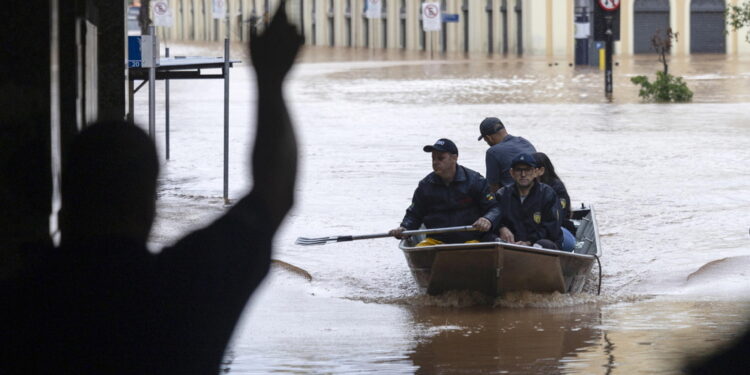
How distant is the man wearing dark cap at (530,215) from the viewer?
35.7 feet

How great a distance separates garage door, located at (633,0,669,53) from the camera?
65750 millimetres

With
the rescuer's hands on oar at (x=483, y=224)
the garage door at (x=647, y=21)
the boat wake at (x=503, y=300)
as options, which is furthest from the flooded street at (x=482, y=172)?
the garage door at (x=647, y=21)

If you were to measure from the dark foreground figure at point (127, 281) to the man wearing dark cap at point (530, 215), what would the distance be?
910 centimetres

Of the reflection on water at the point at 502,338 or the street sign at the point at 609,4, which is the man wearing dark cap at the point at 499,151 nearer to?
the reflection on water at the point at 502,338

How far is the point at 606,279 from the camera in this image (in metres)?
12.7

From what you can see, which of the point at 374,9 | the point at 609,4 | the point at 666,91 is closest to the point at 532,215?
the point at 666,91

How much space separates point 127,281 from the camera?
68.5 inches

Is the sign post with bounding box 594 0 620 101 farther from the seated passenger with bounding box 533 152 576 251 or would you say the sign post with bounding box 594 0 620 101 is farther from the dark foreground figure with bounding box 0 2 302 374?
the dark foreground figure with bounding box 0 2 302 374

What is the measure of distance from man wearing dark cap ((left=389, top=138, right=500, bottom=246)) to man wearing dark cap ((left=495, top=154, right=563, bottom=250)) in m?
0.11

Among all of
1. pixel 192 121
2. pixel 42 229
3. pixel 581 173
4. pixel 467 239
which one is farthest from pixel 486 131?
pixel 192 121

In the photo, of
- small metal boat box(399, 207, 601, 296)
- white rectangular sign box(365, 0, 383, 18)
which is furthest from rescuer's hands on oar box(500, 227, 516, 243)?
white rectangular sign box(365, 0, 383, 18)

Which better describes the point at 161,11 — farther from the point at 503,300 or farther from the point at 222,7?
the point at 503,300

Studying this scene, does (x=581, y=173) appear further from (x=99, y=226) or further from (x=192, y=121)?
(x=99, y=226)

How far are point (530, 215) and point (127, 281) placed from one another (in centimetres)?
934
